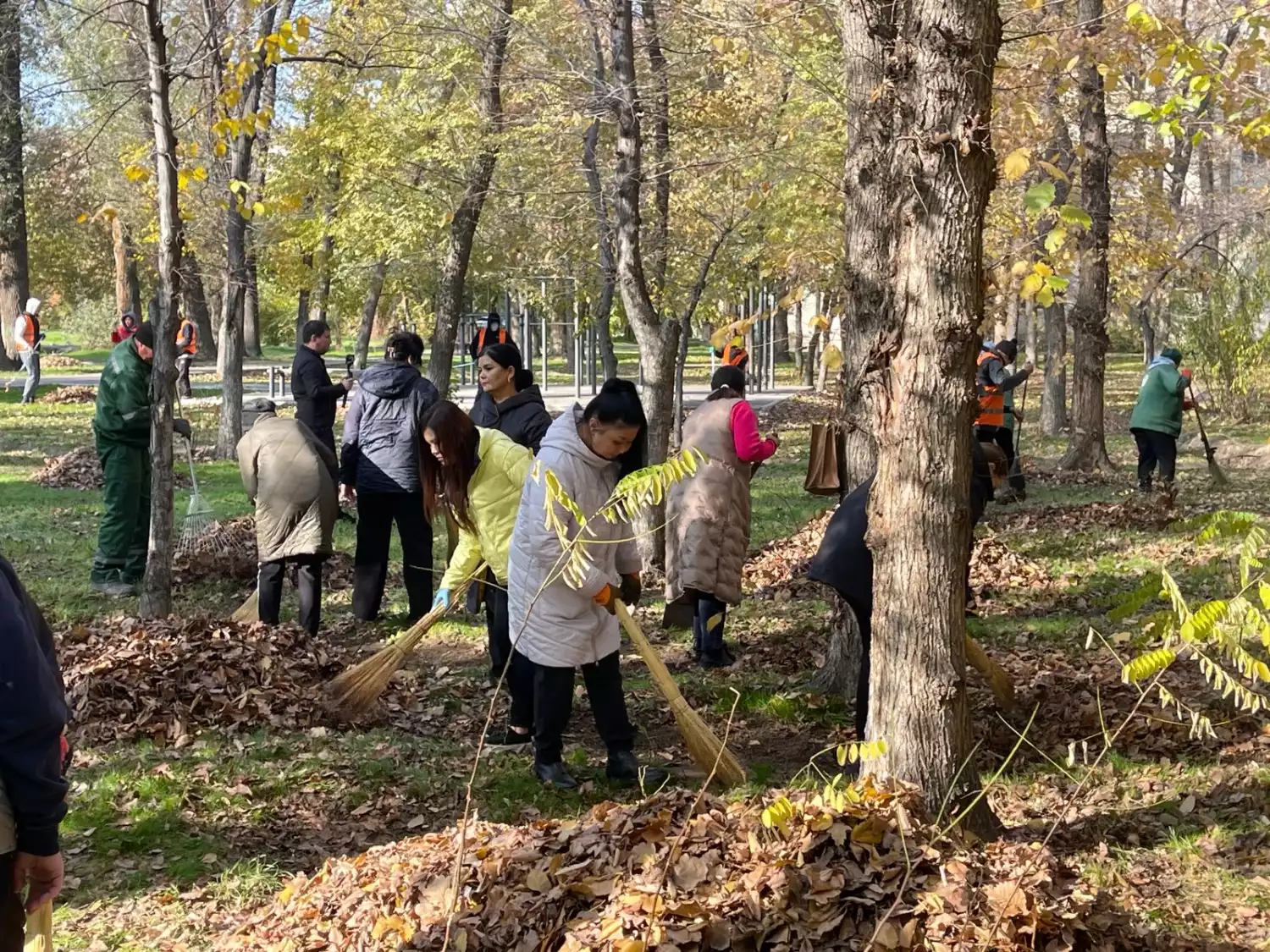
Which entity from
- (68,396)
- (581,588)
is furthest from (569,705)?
(68,396)

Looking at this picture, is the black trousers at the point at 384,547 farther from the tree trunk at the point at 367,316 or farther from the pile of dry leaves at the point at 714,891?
the tree trunk at the point at 367,316

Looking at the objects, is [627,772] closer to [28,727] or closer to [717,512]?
[717,512]

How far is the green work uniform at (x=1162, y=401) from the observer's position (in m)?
14.1

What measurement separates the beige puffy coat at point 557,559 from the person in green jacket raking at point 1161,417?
10.0m

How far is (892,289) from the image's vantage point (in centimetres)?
436

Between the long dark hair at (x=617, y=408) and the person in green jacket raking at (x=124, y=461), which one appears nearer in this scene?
the long dark hair at (x=617, y=408)

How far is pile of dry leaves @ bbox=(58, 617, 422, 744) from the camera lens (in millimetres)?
6453

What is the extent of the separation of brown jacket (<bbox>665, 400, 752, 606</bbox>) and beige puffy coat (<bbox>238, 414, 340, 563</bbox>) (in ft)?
7.36

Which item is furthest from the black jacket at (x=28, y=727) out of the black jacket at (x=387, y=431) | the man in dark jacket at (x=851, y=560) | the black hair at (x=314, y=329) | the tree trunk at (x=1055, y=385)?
the tree trunk at (x=1055, y=385)

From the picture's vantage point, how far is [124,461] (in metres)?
9.99

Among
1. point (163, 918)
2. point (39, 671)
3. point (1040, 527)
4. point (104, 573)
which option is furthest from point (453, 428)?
point (1040, 527)

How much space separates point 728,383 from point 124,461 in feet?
16.2

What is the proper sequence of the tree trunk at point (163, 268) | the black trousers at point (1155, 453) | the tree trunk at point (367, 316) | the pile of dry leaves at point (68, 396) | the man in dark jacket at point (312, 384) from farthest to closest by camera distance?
the pile of dry leaves at point (68, 396) < the tree trunk at point (367, 316) < the black trousers at point (1155, 453) < the man in dark jacket at point (312, 384) < the tree trunk at point (163, 268)

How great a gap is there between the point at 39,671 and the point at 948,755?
303 centimetres
